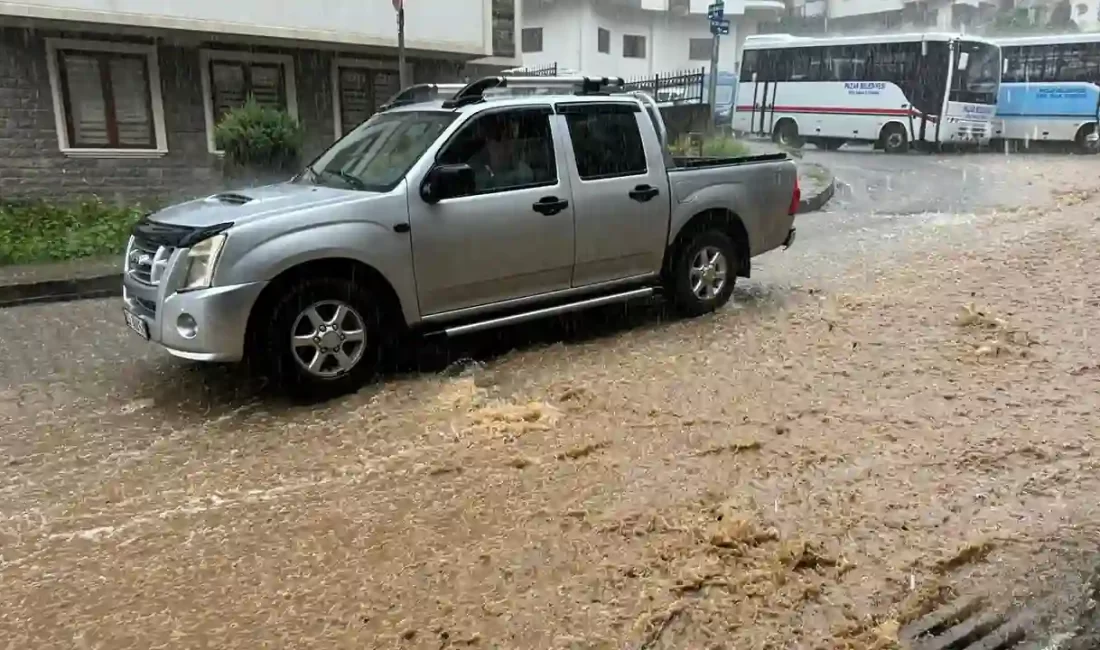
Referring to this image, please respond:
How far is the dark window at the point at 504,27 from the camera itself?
1641cm

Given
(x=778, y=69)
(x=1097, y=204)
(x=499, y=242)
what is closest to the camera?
(x=499, y=242)

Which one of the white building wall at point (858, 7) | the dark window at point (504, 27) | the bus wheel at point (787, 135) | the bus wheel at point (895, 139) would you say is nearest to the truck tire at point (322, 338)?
the dark window at point (504, 27)

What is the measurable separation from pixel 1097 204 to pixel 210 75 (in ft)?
44.8

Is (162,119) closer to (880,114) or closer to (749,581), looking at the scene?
(749,581)

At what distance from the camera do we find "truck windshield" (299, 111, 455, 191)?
552cm

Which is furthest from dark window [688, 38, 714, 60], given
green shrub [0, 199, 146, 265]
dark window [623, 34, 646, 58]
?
green shrub [0, 199, 146, 265]

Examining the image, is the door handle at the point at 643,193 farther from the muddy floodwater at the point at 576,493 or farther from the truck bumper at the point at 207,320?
the truck bumper at the point at 207,320

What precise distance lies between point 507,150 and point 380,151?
0.86 metres

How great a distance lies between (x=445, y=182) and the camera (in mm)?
5281

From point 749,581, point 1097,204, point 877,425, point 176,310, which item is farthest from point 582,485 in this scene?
point 1097,204

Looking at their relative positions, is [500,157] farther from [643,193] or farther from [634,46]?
[634,46]

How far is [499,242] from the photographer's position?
5.63 metres

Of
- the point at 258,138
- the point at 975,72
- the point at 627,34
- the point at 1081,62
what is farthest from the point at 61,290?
the point at 627,34

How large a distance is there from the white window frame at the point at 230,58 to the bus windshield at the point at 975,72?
17561 millimetres
